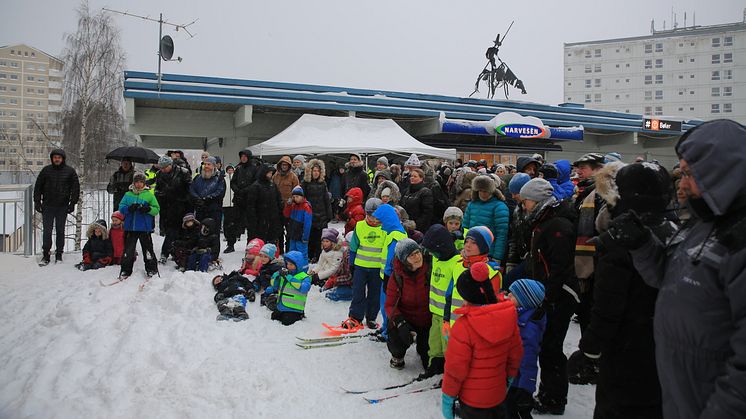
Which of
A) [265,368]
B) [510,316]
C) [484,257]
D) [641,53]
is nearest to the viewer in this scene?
[510,316]

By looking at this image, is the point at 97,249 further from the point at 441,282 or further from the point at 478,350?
the point at 478,350

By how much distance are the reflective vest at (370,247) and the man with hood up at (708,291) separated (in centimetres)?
398

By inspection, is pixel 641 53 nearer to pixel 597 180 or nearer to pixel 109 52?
pixel 109 52

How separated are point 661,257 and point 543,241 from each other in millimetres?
1796

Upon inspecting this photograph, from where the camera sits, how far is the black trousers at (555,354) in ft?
12.2

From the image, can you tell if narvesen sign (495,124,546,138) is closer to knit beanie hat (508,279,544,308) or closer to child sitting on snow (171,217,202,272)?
child sitting on snow (171,217,202,272)

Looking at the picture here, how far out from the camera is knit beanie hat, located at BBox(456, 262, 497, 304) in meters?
3.09

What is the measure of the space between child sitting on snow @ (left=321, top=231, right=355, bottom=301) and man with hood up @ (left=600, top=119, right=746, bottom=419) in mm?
5139

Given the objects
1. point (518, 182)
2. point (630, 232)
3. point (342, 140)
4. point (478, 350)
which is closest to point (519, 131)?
point (342, 140)

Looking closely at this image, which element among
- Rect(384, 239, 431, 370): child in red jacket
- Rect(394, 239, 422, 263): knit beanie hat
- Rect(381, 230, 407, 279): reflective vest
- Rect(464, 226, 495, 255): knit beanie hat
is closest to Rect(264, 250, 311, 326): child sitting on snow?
Rect(381, 230, 407, 279): reflective vest

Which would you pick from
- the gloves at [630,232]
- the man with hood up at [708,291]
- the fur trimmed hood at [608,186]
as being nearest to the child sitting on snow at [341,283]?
the fur trimmed hood at [608,186]

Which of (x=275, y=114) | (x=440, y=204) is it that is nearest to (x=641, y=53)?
(x=275, y=114)

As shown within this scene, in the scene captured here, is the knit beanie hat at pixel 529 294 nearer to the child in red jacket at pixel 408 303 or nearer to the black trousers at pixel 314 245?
the child in red jacket at pixel 408 303

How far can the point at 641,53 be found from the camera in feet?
223
